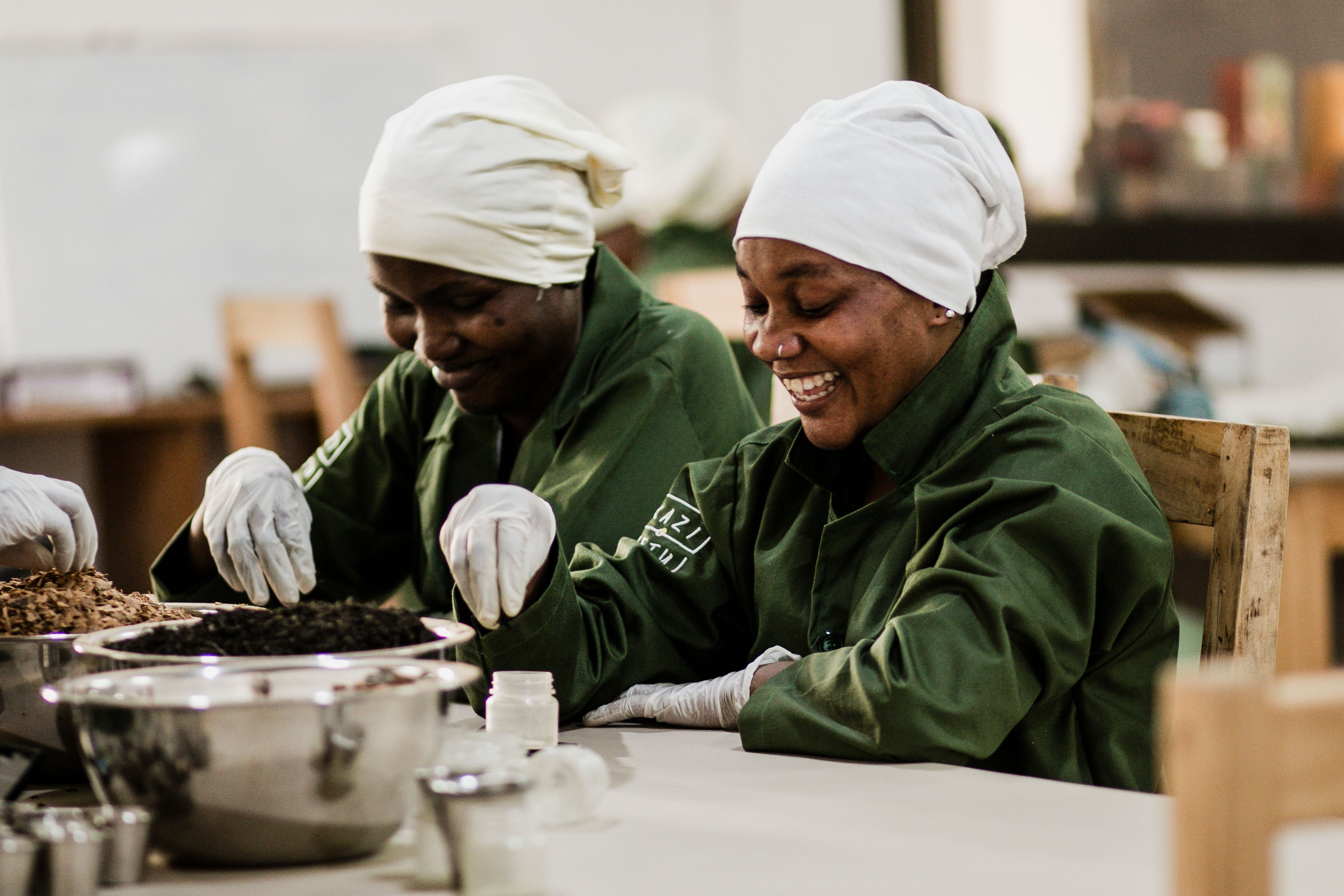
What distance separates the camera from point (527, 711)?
112 cm

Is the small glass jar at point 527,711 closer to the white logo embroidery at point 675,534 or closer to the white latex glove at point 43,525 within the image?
the white logo embroidery at point 675,534

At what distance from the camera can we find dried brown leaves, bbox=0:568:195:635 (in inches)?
41.3

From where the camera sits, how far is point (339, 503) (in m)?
1.83

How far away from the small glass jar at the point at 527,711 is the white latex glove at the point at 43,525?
15.9 inches

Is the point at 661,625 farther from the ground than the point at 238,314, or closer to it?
closer to it

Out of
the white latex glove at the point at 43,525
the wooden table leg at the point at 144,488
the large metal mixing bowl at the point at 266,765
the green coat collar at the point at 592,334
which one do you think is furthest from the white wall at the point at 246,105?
the large metal mixing bowl at the point at 266,765

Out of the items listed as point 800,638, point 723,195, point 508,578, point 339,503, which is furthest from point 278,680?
point 723,195

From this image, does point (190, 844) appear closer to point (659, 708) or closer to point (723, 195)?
point (659, 708)

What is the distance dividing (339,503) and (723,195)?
7.51 ft

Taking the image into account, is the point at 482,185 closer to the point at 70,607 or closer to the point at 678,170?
the point at 70,607

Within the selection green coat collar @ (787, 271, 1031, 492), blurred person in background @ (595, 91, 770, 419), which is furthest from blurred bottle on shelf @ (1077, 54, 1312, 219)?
green coat collar @ (787, 271, 1031, 492)

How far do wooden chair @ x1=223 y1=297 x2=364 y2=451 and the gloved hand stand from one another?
1819 millimetres

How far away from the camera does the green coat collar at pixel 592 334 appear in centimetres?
167

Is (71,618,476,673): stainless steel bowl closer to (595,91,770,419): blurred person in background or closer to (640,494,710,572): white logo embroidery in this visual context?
(640,494,710,572): white logo embroidery
